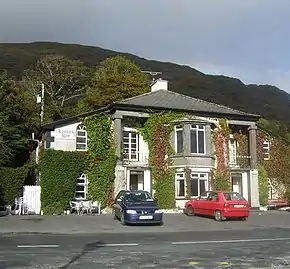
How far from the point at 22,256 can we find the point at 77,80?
55050 millimetres

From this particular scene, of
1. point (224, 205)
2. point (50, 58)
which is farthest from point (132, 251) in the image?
point (50, 58)

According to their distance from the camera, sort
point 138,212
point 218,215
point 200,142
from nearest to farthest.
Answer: point 138,212 < point 218,215 < point 200,142

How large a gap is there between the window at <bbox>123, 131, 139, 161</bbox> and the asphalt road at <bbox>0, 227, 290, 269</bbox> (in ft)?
64.1

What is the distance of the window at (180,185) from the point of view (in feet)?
120

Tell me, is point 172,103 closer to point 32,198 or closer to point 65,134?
point 65,134

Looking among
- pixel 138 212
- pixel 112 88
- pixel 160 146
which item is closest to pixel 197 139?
pixel 160 146

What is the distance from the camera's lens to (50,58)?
211 ft

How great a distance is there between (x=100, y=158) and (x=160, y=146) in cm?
467

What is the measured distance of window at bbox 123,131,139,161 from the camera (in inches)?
1454

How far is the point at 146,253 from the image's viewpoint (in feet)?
42.9

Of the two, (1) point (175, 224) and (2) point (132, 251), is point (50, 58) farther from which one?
(2) point (132, 251)

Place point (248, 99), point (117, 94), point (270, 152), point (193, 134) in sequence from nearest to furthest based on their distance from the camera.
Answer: point (193, 134), point (270, 152), point (117, 94), point (248, 99)

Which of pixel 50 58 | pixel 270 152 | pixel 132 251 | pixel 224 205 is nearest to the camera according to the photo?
pixel 132 251

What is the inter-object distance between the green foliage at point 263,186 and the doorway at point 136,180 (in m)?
9.50
